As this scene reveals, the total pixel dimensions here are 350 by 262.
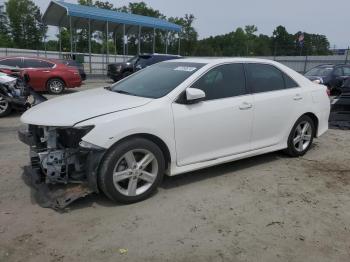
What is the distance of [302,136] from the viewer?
6.32 meters

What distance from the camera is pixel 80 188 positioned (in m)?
4.22

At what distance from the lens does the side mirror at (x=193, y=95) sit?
4.61 meters

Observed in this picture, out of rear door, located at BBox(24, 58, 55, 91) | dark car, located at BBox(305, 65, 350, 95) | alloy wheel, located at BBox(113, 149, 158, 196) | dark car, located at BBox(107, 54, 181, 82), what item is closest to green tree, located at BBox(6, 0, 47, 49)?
dark car, located at BBox(107, 54, 181, 82)

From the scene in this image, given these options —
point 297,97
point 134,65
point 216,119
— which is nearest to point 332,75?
point 134,65

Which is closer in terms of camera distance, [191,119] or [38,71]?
[191,119]

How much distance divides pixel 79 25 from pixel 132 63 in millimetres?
13117

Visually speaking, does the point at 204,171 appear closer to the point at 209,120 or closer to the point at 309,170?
the point at 209,120

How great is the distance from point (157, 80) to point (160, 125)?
98 centimetres

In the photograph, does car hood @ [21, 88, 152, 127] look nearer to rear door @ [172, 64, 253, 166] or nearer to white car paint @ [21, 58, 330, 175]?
white car paint @ [21, 58, 330, 175]

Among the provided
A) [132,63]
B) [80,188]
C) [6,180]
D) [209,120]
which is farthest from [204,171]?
[132,63]

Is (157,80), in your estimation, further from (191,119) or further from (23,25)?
(23,25)

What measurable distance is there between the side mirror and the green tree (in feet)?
222

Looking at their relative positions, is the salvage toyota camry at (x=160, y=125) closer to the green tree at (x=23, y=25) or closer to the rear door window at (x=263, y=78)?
the rear door window at (x=263, y=78)

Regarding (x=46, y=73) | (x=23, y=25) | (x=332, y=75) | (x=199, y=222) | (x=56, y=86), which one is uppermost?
(x=23, y=25)
